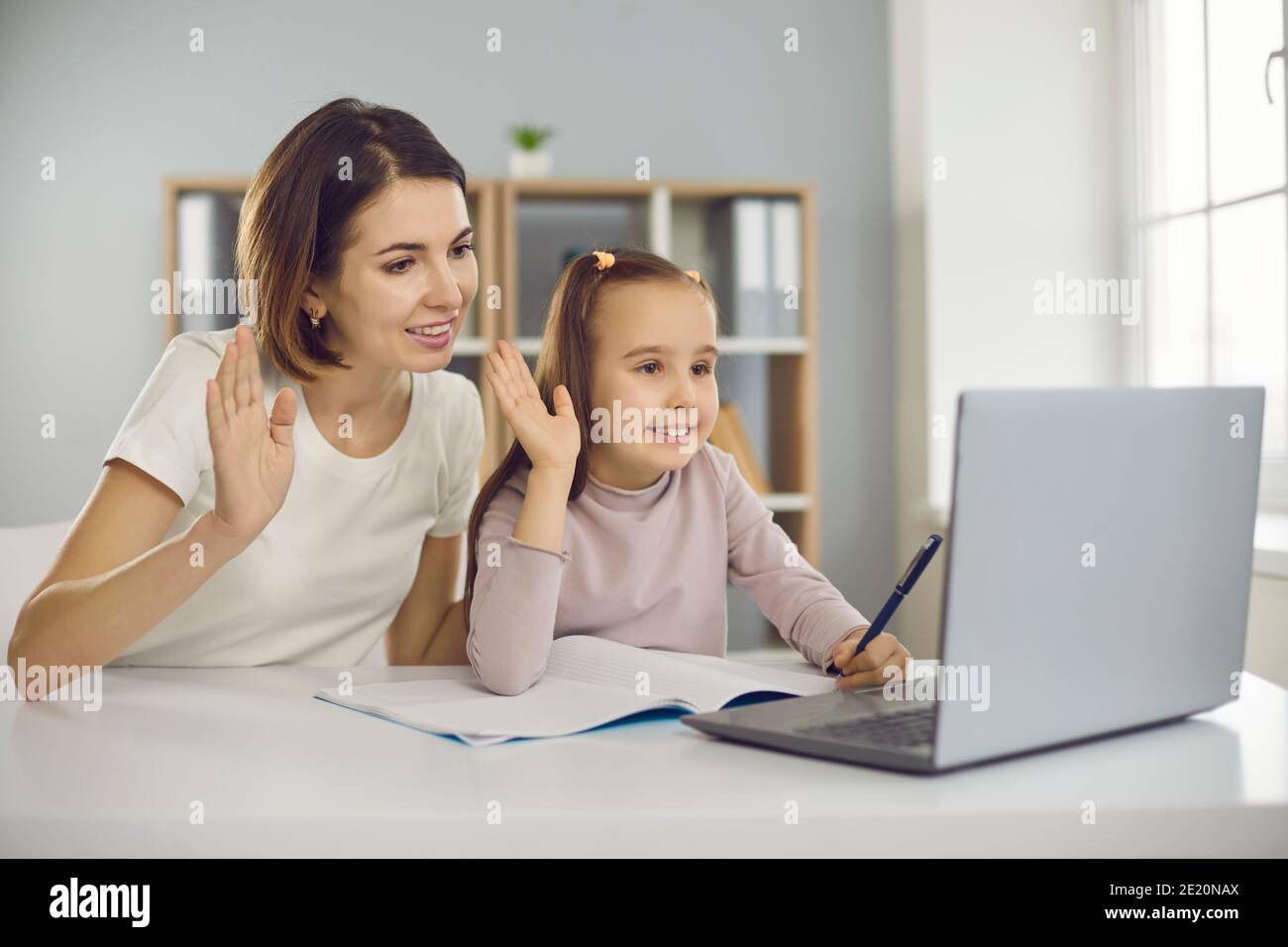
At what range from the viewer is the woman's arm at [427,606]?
57.7 inches

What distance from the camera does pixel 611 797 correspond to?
65 cm

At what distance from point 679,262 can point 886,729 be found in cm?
264

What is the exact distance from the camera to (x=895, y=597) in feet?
2.99

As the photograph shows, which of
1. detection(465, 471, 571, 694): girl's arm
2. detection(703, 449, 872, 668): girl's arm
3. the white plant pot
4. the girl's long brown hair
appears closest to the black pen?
detection(703, 449, 872, 668): girl's arm

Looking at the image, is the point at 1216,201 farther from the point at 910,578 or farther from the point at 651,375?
the point at 910,578

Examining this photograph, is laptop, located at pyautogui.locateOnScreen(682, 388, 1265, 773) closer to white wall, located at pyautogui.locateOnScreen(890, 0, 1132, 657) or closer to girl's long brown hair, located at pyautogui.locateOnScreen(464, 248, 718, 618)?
girl's long brown hair, located at pyautogui.locateOnScreen(464, 248, 718, 618)

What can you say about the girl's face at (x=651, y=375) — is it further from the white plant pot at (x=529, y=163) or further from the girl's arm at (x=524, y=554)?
the white plant pot at (x=529, y=163)

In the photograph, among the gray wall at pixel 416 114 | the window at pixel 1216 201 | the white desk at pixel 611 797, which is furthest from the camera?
the gray wall at pixel 416 114

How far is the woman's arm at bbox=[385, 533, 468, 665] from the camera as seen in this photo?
147 centimetres

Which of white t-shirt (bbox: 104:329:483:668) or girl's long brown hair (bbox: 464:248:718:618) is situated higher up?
girl's long brown hair (bbox: 464:248:718:618)

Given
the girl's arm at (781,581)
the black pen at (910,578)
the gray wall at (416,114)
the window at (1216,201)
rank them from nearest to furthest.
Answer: the black pen at (910,578)
the girl's arm at (781,581)
the window at (1216,201)
the gray wall at (416,114)

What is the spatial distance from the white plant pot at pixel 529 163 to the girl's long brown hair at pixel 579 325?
183 cm

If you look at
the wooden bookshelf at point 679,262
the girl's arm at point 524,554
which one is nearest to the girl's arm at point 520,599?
the girl's arm at point 524,554

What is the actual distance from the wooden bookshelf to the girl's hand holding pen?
6.39ft
